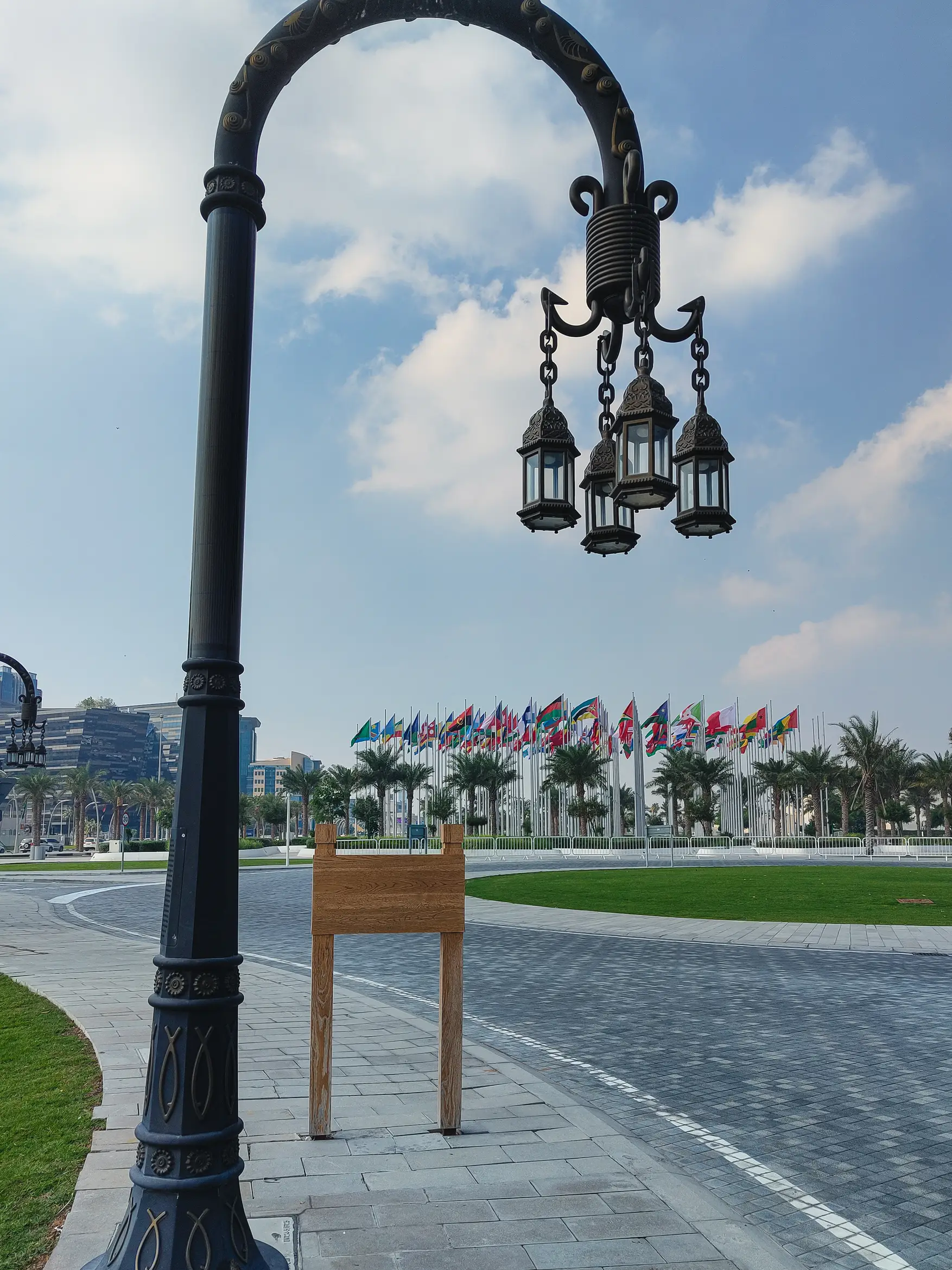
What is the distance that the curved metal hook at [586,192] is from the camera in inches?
198

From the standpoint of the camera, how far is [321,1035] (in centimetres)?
583

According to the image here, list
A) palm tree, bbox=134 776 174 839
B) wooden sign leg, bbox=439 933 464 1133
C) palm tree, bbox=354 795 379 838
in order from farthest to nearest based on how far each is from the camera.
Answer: palm tree, bbox=134 776 174 839 < palm tree, bbox=354 795 379 838 < wooden sign leg, bbox=439 933 464 1133

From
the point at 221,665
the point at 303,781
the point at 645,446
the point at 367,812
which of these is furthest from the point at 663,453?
the point at 367,812

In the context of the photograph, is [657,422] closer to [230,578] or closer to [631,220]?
[631,220]

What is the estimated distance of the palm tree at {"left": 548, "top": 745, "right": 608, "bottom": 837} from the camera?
233ft

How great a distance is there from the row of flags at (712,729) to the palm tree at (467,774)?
1374cm

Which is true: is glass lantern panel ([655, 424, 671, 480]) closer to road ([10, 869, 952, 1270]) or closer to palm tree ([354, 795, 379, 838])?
road ([10, 869, 952, 1270])

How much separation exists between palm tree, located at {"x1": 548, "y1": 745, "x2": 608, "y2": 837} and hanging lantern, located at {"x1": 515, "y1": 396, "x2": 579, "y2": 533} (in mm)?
66635

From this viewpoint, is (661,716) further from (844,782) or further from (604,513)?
(604,513)

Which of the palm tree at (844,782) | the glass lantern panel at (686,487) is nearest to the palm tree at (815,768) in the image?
the palm tree at (844,782)

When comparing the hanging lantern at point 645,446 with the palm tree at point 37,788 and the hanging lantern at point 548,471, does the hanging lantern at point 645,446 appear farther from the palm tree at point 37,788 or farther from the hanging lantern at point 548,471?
the palm tree at point 37,788

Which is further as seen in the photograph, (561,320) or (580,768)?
(580,768)

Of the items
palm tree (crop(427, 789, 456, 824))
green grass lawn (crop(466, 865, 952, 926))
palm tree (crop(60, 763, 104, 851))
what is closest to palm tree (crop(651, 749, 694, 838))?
palm tree (crop(427, 789, 456, 824))

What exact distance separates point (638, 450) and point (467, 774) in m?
72.2
